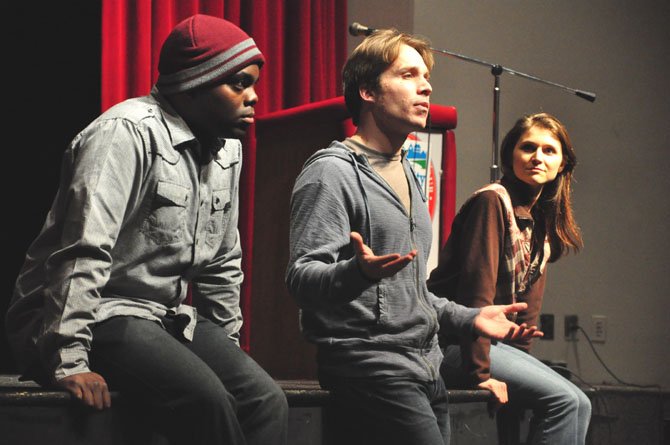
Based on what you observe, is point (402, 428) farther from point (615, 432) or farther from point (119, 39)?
point (615, 432)

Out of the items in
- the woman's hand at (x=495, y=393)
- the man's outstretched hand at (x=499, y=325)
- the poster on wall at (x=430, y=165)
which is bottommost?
the woman's hand at (x=495, y=393)

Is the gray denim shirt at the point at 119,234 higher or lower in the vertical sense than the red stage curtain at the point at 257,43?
lower

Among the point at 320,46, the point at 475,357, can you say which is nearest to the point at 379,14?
→ the point at 320,46

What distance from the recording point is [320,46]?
3.78 m

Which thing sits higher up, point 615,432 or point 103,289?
point 103,289

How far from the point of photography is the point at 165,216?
1.85 metres

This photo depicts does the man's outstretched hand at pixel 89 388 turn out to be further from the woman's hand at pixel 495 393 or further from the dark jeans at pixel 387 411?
the woman's hand at pixel 495 393

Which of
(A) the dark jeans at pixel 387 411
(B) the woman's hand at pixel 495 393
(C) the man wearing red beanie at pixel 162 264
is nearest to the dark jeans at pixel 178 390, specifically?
(C) the man wearing red beanie at pixel 162 264

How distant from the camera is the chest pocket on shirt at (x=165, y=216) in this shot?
6.02ft

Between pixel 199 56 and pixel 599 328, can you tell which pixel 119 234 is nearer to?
pixel 199 56

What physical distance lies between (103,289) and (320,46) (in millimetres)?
2192

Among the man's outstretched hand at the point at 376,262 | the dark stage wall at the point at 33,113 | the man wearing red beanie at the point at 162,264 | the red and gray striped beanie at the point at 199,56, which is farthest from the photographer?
the dark stage wall at the point at 33,113

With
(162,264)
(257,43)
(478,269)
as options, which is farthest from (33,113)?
(478,269)

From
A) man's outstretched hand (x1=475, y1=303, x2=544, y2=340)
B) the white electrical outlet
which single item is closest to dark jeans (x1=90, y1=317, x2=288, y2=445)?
man's outstretched hand (x1=475, y1=303, x2=544, y2=340)
